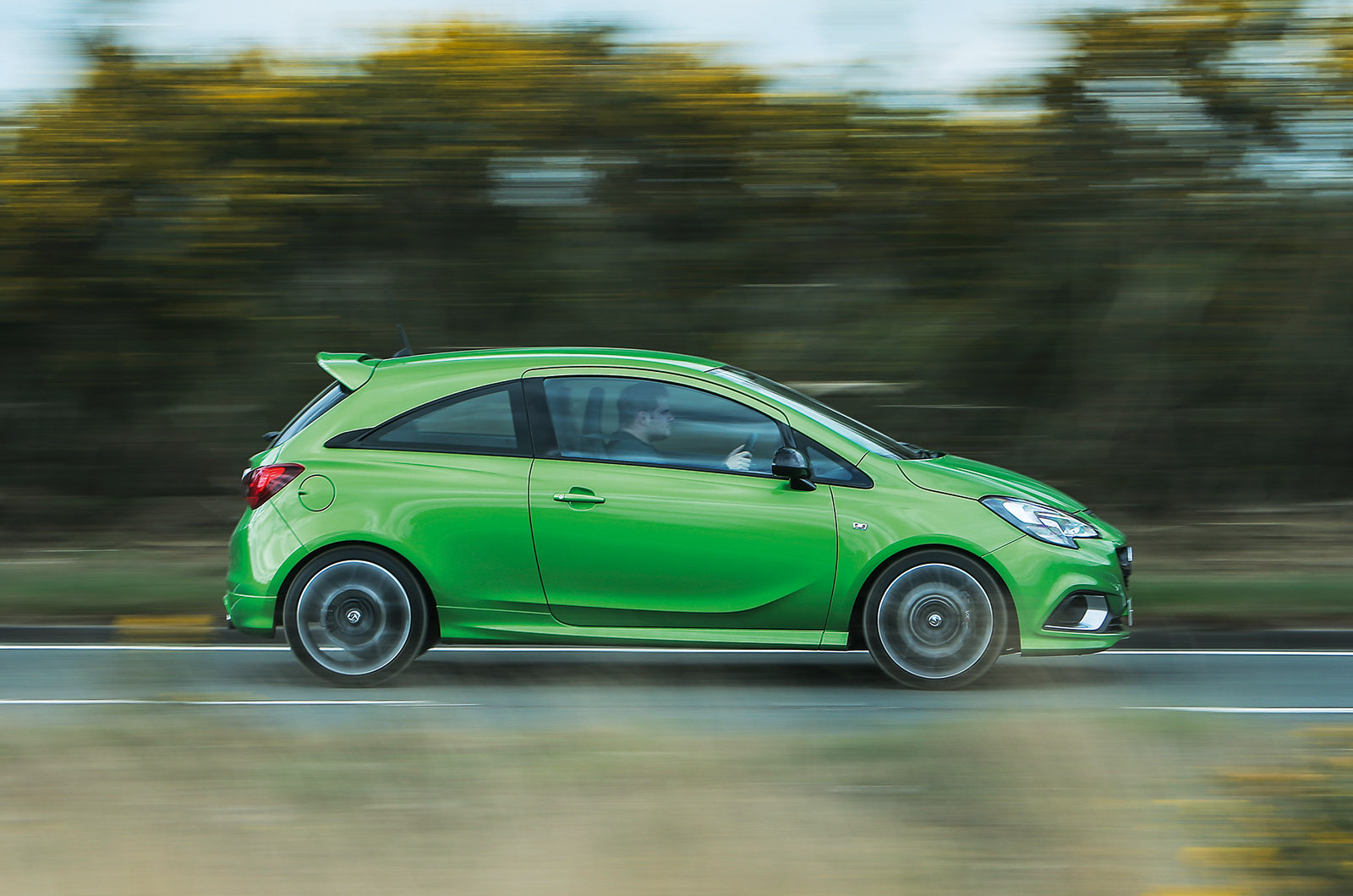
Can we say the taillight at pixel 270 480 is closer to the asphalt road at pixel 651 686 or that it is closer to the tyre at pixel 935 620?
the asphalt road at pixel 651 686

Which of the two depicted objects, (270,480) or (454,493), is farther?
(270,480)

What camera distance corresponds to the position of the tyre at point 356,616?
7020 millimetres

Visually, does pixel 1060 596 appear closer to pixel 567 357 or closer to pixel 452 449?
pixel 567 357

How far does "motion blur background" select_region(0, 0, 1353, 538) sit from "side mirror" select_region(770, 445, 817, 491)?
543 cm

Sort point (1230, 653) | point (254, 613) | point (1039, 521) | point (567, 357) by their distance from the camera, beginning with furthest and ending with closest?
point (1230, 653) < point (567, 357) < point (254, 613) < point (1039, 521)

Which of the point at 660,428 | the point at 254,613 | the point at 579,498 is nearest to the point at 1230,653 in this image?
the point at 660,428

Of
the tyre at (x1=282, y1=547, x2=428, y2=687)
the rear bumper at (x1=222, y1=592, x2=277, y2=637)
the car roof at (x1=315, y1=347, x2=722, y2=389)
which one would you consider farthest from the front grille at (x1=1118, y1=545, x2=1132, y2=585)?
the rear bumper at (x1=222, y1=592, x2=277, y2=637)

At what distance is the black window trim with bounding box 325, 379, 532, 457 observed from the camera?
7.04 m

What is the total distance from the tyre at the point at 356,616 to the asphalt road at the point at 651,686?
16cm

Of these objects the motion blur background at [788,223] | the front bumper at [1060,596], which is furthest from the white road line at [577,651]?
the motion blur background at [788,223]

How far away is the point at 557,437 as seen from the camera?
702 cm

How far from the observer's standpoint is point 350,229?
12414 mm

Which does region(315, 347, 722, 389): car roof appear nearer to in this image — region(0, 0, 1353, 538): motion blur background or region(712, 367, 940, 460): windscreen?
region(712, 367, 940, 460): windscreen

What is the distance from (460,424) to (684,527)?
1.24m
